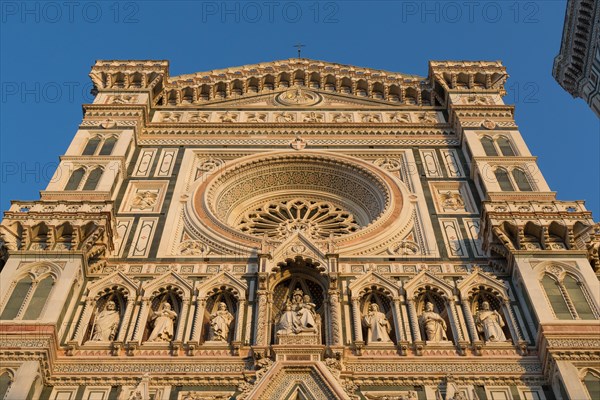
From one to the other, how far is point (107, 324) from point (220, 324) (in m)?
1.73

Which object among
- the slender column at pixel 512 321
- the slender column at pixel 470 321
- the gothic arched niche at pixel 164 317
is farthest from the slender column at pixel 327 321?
the slender column at pixel 512 321

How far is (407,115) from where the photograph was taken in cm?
2073

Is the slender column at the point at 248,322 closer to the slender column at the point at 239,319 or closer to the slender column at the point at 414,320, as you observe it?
the slender column at the point at 239,319

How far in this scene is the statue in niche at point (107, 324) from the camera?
12906 millimetres

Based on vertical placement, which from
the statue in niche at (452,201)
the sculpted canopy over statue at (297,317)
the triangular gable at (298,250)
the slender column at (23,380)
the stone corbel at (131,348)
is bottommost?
the slender column at (23,380)

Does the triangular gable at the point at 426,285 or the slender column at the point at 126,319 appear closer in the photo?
the slender column at the point at 126,319

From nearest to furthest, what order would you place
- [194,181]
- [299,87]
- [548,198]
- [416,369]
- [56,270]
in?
[416,369] → [56,270] → [548,198] → [194,181] → [299,87]

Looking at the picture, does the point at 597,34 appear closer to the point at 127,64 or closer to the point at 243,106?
the point at 243,106

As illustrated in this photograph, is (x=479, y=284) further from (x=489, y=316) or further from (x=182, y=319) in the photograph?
(x=182, y=319)

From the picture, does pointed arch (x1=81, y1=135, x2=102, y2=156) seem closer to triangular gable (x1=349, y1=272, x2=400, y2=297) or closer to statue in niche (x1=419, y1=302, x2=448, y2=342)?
triangular gable (x1=349, y1=272, x2=400, y2=297)

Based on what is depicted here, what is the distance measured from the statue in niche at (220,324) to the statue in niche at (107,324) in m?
1.46

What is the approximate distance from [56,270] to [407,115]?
1011 cm

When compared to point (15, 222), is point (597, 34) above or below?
above

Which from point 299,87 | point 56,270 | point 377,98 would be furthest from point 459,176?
point 56,270
